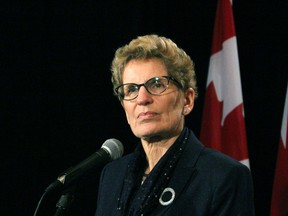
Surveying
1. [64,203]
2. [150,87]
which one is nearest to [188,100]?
[150,87]

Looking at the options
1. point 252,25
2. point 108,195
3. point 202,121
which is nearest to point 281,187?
point 202,121

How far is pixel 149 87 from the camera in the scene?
1.89m

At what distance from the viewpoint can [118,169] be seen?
2.25m

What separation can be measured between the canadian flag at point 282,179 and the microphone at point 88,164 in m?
1.48

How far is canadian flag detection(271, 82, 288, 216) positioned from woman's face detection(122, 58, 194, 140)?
1.23 metres

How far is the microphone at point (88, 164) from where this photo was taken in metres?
1.57

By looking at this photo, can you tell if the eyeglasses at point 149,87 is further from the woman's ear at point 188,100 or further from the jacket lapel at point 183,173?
the jacket lapel at point 183,173

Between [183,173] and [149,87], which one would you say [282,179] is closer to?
[183,173]

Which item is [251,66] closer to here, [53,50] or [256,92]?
[256,92]

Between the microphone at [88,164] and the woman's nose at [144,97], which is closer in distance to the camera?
the microphone at [88,164]

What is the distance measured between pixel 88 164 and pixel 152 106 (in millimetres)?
360

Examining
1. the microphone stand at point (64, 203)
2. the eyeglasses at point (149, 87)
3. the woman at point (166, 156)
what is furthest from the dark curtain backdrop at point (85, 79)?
the microphone stand at point (64, 203)

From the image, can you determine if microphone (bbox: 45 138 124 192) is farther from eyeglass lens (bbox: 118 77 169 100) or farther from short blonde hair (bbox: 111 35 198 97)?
short blonde hair (bbox: 111 35 198 97)

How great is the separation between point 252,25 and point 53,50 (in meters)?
Answer: 1.29
